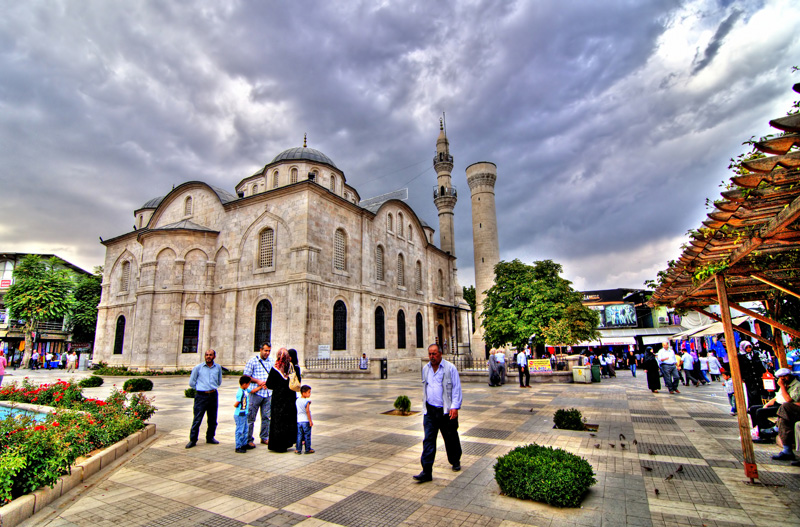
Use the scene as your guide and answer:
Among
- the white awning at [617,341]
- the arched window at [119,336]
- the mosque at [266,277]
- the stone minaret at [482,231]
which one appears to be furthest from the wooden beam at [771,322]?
the white awning at [617,341]

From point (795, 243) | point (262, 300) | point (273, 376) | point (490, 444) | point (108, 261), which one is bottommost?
point (490, 444)

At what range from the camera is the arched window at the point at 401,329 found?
30.2 metres

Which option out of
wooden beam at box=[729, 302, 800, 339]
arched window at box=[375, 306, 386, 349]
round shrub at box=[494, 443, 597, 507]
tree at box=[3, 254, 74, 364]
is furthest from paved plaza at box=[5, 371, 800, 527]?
tree at box=[3, 254, 74, 364]

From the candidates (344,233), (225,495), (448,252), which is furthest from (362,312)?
(225,495)

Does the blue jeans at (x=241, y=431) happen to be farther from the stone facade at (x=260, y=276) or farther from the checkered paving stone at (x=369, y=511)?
the stone facade at (x=260, y=276)

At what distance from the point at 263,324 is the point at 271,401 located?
18291mm

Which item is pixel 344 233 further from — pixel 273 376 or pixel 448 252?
pixel 273 376

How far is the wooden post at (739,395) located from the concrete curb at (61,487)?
7745 mm

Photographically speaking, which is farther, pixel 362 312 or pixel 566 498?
pixel 362 312

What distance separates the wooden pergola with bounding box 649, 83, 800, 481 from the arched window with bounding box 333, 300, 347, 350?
62.4 ft

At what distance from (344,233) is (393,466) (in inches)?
848

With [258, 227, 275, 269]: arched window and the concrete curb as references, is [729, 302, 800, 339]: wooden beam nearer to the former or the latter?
the concrete curb

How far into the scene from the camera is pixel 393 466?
5.54m

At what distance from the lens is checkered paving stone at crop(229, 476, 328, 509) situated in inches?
171
